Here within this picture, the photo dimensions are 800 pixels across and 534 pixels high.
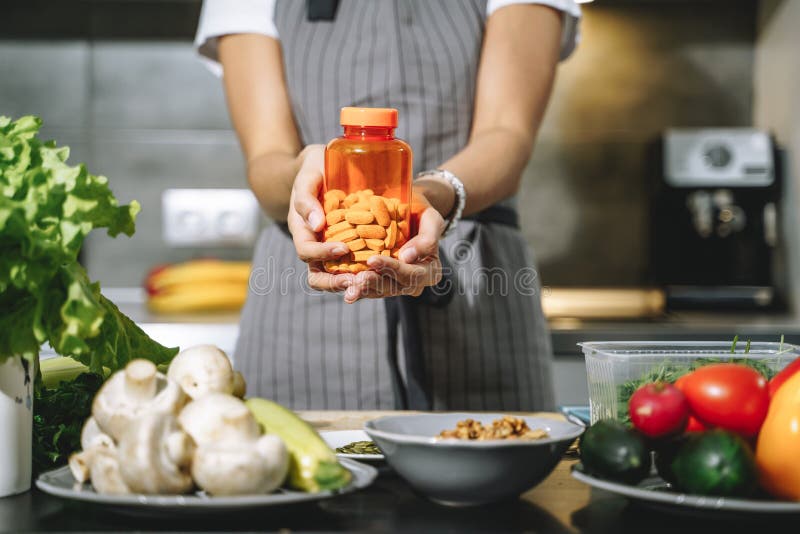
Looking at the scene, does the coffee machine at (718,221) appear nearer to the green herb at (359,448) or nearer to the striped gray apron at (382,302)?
the striped gray apron at (382,302)

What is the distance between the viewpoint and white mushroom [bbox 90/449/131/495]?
0.62m

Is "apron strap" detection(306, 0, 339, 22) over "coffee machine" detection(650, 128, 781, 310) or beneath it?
over

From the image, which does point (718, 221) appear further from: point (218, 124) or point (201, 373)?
point (201, 373)

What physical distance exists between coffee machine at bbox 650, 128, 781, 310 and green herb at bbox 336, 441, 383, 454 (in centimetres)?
157

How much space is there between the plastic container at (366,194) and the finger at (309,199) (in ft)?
0.04

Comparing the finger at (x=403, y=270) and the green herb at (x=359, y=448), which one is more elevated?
the finger at (x=403, y=270)

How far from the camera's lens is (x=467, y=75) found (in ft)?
4.82

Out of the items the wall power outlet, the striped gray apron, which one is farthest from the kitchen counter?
the wall power outlet

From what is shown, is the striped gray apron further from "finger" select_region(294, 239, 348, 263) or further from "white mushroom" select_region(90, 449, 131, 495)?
"white mushroom" select_region(90, 449, 131, 495)

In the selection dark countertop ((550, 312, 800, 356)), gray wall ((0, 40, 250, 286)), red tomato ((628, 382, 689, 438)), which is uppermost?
gray wall ((0, 40, 250, 286))

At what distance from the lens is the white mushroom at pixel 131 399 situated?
647mm

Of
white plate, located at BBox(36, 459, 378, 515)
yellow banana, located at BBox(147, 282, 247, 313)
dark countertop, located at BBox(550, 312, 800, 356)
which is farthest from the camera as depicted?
yellow banana, located at BBox(147, 282, 247, 313)

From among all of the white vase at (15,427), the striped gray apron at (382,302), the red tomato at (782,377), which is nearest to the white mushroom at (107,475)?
the white vase at (15,427)

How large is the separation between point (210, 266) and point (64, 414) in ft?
5.09
